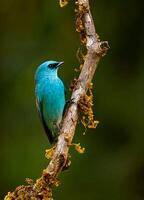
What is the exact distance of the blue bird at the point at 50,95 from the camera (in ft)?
27.5

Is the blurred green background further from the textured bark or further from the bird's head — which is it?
the textured bark

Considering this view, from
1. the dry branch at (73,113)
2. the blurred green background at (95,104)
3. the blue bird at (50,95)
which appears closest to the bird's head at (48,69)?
the blue bird at (50,95)

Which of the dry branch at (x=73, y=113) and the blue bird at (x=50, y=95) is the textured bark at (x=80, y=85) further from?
the blue bird at (x=50, y=95)

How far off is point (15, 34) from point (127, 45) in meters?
1.45

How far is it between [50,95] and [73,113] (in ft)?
6.34

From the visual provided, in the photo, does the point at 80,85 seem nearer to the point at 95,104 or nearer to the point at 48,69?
the point at 48,69

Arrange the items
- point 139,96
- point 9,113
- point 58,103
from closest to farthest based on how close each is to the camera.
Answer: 1. point 58,103
2. point 139,96
3. point 9,113

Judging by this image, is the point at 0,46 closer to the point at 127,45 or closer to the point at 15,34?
the point at 15,34

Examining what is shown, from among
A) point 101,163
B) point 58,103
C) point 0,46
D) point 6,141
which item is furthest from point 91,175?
point 58,103

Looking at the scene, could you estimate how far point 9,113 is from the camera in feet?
40.2

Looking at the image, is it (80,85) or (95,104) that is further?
(95,104)

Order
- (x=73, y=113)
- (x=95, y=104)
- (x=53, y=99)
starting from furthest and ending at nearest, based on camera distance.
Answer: (x=95, y=104) → (x=53, y=99) → (x=73, y=113)

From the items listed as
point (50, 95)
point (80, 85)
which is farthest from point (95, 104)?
point (80, 85)

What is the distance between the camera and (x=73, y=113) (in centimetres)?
666
